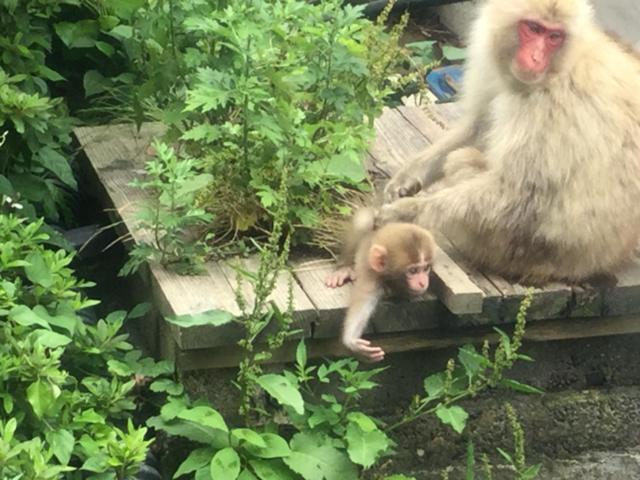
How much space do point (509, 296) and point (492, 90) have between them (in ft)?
2.82

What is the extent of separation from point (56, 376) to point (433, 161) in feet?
6.67

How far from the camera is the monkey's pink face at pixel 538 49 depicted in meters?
4.66

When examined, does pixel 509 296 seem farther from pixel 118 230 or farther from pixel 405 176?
pixel 118 230

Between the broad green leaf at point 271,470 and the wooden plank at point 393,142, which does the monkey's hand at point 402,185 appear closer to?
the wooden plank at point 393,142

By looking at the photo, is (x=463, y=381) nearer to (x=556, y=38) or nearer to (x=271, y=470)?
(x=271, y=470)

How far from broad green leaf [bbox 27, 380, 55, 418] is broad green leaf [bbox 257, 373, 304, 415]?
696 millimetres

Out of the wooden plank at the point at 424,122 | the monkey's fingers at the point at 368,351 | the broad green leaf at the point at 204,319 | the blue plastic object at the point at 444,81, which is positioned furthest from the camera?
the blue plastic object at the point at 444,81

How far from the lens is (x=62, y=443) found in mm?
3932

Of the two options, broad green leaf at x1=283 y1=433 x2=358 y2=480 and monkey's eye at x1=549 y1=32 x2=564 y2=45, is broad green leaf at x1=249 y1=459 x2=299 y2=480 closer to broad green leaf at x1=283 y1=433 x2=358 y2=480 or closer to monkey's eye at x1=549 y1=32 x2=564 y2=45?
broad green leaf at x1=283 y1=433 x2=358 y2=480

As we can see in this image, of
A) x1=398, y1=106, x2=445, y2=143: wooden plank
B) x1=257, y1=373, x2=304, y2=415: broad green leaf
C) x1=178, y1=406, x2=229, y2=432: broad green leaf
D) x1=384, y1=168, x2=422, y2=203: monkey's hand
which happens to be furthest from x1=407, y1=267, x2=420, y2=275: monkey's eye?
x1=398, y1=106, x2=445, y2=143: wooden plank

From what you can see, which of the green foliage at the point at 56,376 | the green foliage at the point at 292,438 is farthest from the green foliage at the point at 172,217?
the green foliage at the point at 292,438

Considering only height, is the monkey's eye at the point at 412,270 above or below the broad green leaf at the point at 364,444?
above

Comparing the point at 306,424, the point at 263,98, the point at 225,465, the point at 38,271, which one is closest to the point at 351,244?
the point at 263,98

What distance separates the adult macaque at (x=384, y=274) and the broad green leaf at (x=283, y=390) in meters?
0.31
